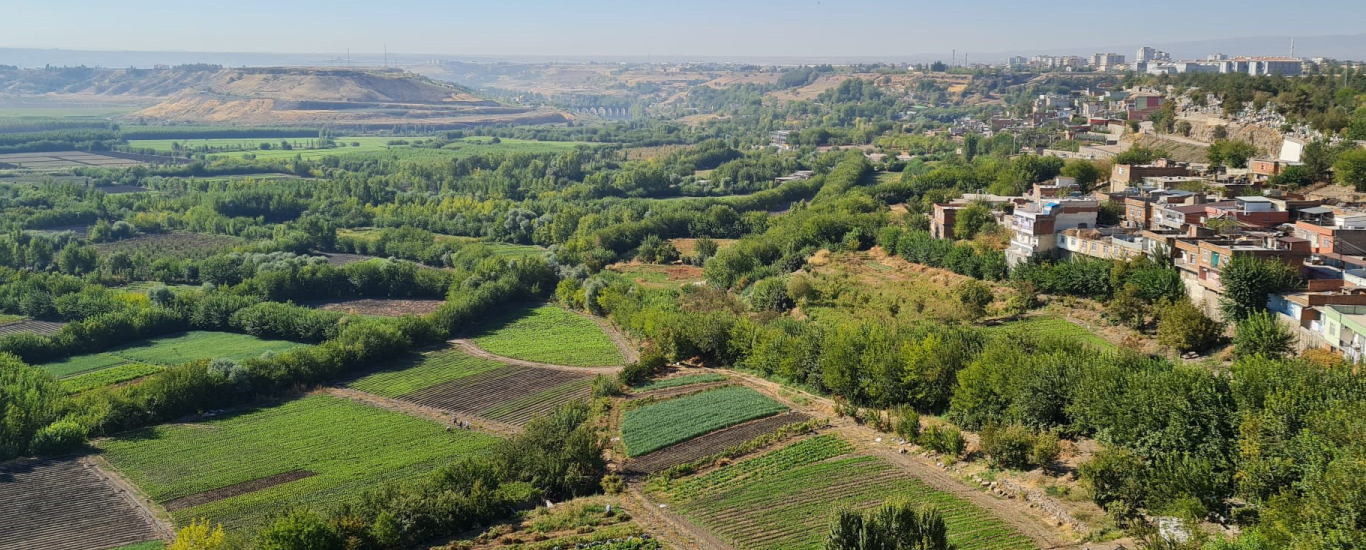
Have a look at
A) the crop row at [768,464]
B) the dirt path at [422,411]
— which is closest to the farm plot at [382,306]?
the dirt path at [422,411]

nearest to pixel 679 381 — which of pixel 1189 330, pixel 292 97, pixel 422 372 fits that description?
pixel 422 372

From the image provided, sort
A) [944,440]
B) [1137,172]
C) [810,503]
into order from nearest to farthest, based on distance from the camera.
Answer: [810,503] → [944,440] → [1137,172]

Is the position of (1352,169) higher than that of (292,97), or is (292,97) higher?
(292,97)

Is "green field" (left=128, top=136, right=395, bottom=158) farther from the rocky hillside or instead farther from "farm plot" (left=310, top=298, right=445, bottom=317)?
"farm plot" (left=310, top=298, right=445, bottom=317)

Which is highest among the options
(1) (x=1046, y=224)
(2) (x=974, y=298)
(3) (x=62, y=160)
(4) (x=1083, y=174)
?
(4) (x=1083, y=174)

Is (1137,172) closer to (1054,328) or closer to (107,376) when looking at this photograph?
(1054,328)

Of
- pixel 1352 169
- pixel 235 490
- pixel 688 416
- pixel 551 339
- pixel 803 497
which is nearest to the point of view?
pixel 803 497
